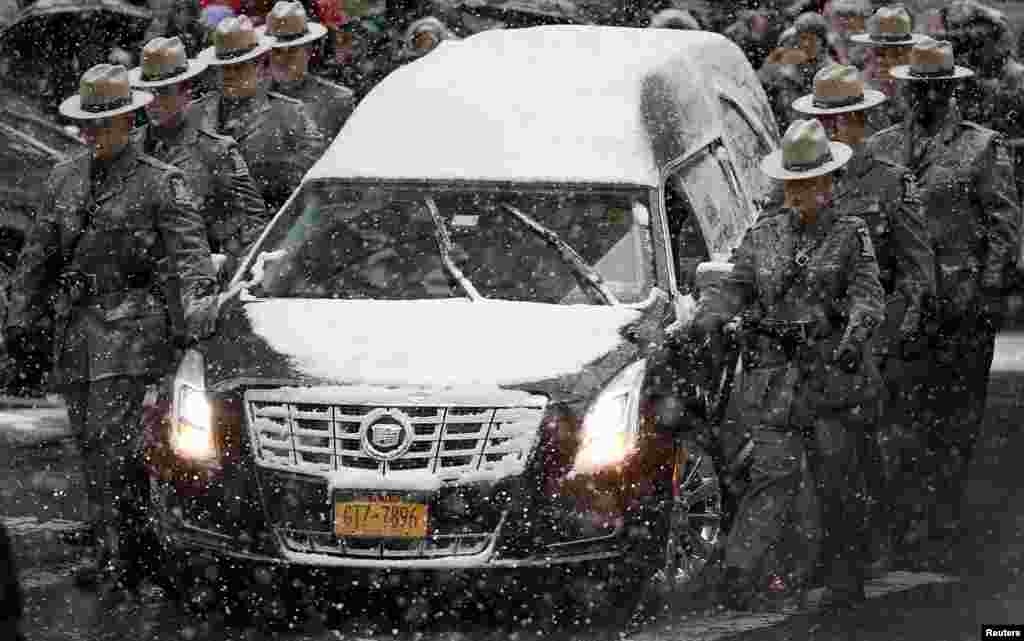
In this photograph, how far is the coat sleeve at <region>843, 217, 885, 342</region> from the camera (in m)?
9.25

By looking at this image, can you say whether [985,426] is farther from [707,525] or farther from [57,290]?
[57,290]

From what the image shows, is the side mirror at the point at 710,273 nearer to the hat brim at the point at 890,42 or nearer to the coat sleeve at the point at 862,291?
the coat sleeve at the point at 862,291

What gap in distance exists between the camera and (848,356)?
30.4ft

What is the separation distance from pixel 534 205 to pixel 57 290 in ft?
6.46

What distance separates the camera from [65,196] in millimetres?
9922

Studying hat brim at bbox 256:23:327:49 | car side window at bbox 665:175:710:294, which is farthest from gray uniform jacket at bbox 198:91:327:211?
car side window at bbox 665:175:710:294

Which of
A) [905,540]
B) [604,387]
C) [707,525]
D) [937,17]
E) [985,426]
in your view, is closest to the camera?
[604,387]

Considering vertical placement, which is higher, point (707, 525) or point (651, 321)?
point (651, 321)

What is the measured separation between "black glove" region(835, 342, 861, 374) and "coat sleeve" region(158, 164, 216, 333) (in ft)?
8.12

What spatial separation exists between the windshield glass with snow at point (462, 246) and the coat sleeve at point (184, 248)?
0.86 feet

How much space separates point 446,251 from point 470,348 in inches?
34.9

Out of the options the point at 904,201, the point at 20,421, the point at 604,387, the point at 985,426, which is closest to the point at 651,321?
the point at 604,387

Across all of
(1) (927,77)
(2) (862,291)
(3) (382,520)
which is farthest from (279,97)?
(3) (382,520)

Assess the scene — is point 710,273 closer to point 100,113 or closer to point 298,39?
point 100,113
